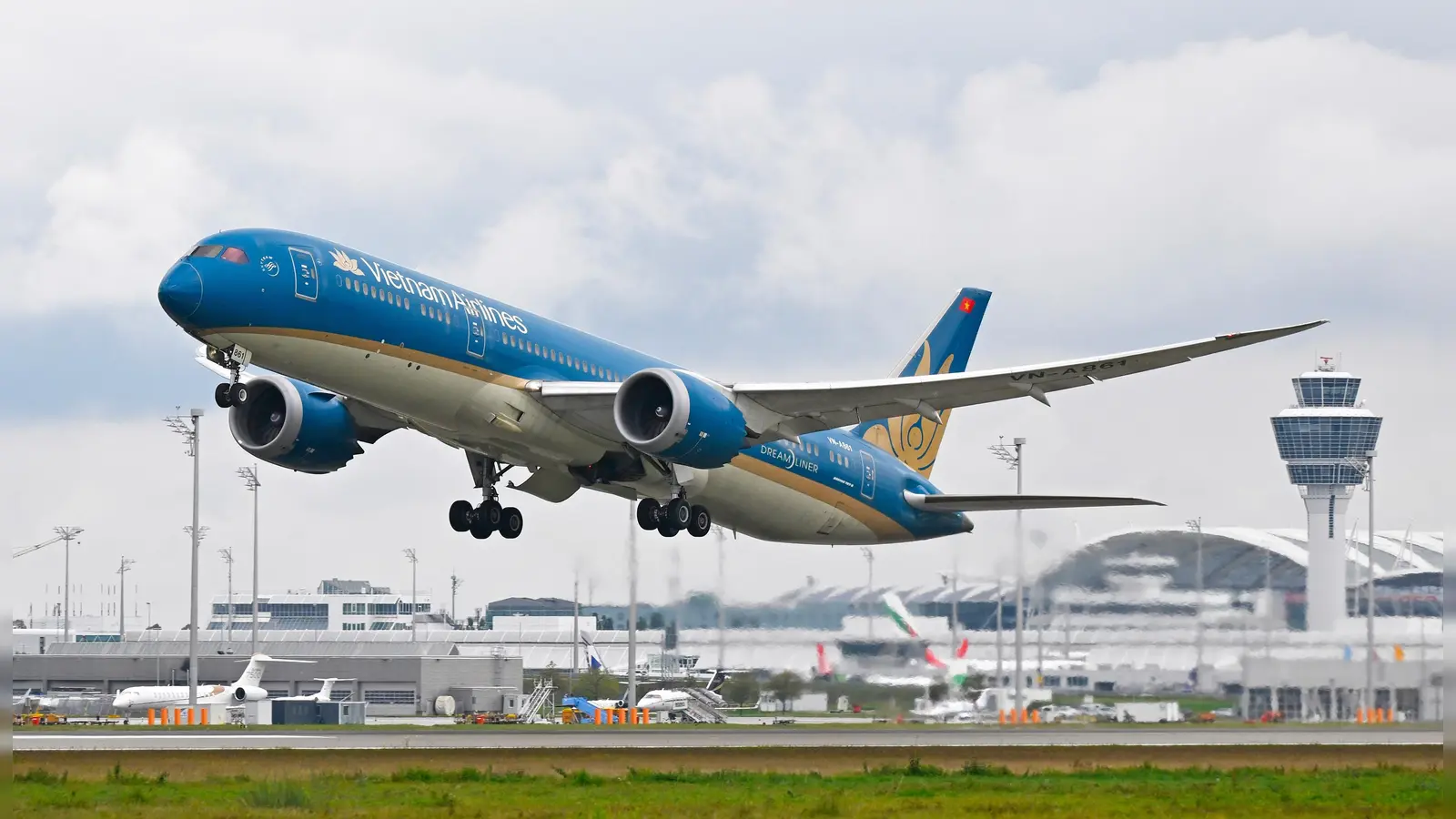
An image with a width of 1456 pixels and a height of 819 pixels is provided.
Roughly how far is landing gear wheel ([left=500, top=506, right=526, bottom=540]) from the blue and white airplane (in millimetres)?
47

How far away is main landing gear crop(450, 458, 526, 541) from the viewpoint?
131 ft

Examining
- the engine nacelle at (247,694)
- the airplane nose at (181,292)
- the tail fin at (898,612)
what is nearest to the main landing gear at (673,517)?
the tail fin at (898,612)

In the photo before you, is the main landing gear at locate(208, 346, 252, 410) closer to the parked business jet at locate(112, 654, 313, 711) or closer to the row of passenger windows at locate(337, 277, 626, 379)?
the row of passenger windows at locate(337, 277, 626, 379)

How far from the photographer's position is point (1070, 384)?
34531mm

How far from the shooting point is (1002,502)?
42812mm

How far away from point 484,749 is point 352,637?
7830cm

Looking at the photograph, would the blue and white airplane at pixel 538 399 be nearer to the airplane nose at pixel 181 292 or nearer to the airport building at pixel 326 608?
the airplane nose at pixel 181 292

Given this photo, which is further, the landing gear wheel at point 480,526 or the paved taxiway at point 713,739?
the landing gear wheel at point 480,526

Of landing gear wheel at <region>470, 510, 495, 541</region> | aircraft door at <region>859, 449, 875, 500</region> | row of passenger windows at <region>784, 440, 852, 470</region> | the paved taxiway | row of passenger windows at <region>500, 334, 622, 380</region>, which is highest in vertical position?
row of passenger windows at <region>500, 334, 622, 380</region>

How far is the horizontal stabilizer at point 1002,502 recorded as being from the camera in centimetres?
4050

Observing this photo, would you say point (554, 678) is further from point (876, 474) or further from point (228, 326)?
point (228, 326)

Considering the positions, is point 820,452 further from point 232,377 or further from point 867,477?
point 232,377

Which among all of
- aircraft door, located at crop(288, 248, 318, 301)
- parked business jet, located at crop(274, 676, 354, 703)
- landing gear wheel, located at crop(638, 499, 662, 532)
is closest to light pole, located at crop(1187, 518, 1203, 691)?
landing gear wheel, located at crop(638, 499, 662, 532)

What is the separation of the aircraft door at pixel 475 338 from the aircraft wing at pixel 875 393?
5.17 feet
